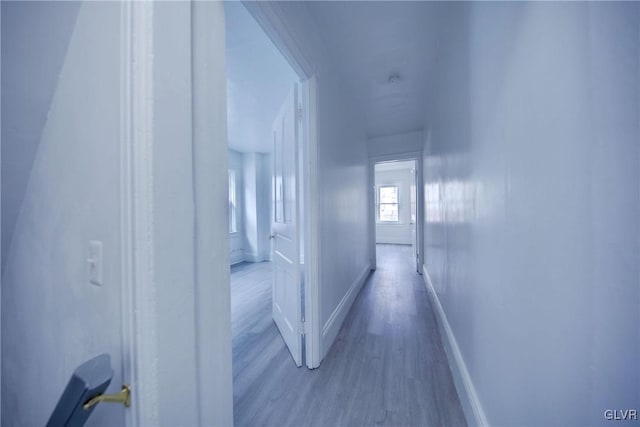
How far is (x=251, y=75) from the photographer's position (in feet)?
7.23

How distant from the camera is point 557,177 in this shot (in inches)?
23.2

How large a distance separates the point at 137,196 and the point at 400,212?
7395mm

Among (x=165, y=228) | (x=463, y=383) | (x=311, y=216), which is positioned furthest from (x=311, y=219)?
(x=463, y=383)

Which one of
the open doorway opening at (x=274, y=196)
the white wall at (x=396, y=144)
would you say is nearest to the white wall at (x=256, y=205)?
the open doorway opening at (x=274, y=196)

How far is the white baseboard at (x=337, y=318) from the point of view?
184 cm

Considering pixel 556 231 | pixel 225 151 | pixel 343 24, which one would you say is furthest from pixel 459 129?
pixel 225 151

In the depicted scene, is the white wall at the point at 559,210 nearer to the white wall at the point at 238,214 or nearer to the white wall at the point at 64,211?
the white wall at the point at 64,211

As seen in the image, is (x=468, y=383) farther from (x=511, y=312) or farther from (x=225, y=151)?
A: (x=225, y=151)

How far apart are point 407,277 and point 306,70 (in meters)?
3.46

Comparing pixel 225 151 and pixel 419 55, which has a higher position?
pixel 419 55

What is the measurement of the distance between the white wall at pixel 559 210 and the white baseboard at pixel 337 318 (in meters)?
1.09

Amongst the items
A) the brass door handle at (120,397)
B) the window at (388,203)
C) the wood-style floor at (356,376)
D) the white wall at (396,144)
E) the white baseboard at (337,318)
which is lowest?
the wood-style floor at (356,376)

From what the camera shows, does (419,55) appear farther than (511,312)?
Yes

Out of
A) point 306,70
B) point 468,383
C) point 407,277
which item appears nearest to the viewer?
point 468,383
